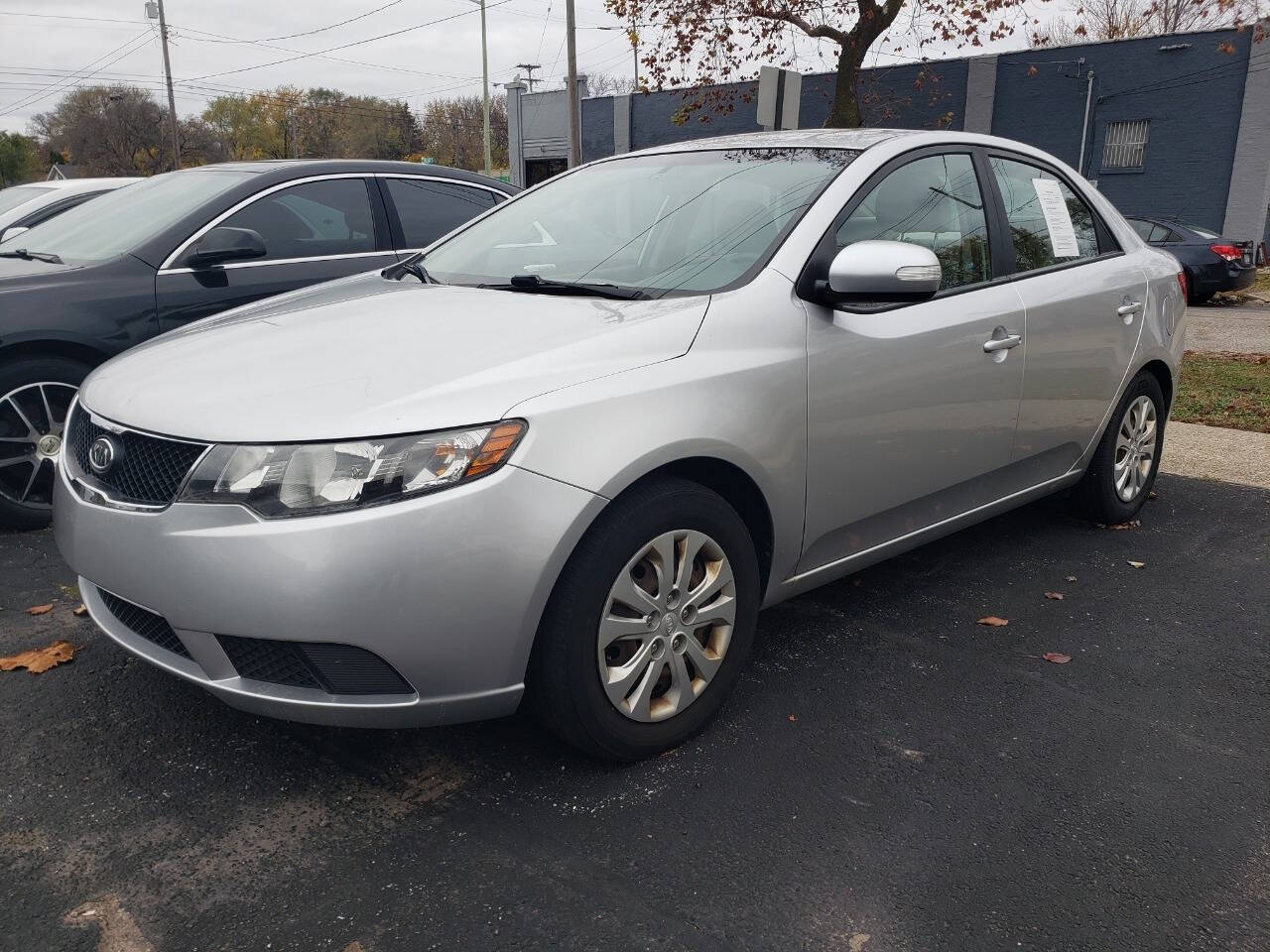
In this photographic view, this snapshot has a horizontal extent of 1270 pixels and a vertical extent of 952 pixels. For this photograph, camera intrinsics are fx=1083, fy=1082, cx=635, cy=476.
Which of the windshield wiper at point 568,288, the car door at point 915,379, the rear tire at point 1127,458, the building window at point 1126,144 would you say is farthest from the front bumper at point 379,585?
the building window at point 1126,144

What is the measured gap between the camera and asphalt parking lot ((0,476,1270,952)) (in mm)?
2252

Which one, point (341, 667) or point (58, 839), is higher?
point (341, 667)

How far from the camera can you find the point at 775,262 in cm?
314

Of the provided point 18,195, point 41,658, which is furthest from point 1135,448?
point 18,195

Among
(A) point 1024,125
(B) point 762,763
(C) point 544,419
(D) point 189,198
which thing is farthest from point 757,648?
(A) point 1024,125

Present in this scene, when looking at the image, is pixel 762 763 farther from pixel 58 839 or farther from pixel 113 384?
pixel 113 384

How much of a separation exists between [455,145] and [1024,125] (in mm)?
65007

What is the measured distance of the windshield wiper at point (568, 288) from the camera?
10.2ft

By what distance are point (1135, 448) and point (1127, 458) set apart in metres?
0.08

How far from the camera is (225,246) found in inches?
193

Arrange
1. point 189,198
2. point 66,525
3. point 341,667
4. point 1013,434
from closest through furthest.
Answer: point 341,667 → point 66,525 → point 1013,434 → point 189,198

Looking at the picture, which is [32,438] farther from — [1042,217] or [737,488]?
[1042,217]

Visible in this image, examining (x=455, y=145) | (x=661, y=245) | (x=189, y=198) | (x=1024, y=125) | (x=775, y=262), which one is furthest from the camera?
(x=455, y=145)

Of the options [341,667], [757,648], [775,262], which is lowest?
[757,648]
